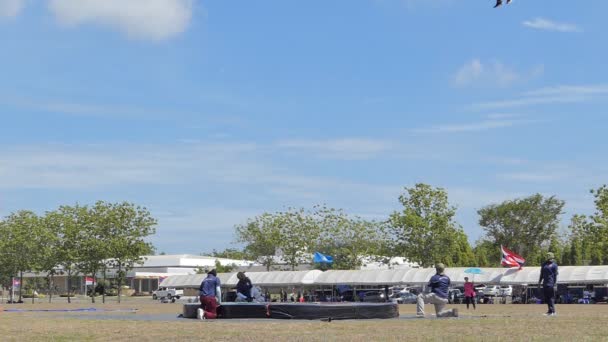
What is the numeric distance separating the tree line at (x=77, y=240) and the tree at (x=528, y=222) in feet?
152

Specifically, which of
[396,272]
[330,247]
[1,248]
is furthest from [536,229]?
[1,248]

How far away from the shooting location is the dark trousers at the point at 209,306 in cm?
2264

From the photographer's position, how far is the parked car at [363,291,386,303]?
191 feet

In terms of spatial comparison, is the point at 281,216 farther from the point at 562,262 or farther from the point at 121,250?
the point at 562,262

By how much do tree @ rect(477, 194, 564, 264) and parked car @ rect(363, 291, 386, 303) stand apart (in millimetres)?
40072

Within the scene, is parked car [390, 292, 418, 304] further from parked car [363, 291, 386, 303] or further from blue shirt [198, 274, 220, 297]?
blue shirt [198, 274, 220, 297]

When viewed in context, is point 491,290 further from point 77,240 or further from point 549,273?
point 549,273

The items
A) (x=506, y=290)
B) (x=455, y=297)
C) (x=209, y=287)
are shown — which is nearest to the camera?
(x=209, y=287)

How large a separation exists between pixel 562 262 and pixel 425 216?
32.8 m

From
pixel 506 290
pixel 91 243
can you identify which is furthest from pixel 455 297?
pixel 91 243

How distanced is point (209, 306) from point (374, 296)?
38.2 meters

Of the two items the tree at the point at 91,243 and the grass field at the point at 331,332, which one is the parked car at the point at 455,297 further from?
the grass field at the point at 331,332

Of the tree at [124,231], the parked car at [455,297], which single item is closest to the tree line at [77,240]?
the tree at [124,231]

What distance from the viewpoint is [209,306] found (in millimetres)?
22688
